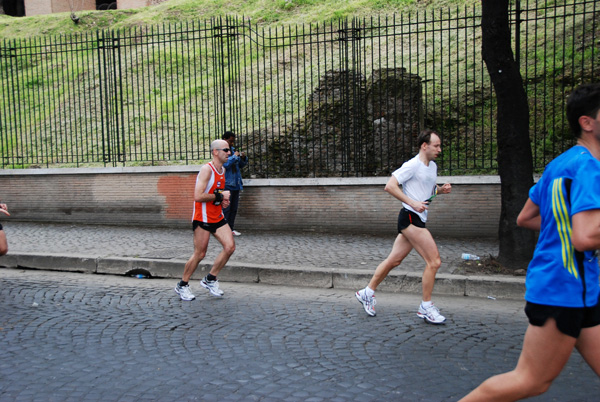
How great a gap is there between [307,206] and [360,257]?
2.61m

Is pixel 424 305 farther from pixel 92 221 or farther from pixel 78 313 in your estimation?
pixel 92 221

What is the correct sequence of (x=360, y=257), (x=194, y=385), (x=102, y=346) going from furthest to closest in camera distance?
(x=360, y=257)
(x=102, y=346)
(x=194, y=385)

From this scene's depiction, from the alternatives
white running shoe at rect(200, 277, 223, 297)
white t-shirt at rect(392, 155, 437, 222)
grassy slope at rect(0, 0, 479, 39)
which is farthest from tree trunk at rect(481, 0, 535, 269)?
grassy slope at rect(0, 0, 479, 39)

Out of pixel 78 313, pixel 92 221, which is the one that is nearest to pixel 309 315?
pixel 78 313

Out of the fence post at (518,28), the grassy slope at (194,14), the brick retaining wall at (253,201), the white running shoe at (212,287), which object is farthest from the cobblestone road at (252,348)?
the grassy slope at (194,14)

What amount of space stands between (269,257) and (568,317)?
615 centimetres

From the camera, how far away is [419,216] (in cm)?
555

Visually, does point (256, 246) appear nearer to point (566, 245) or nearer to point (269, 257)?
point (269, 257)

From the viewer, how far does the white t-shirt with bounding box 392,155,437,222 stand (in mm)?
5594

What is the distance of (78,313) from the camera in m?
5.95

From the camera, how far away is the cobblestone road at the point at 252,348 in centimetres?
392

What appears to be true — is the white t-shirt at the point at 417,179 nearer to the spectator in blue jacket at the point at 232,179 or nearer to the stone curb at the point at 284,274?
the stone curb at the point at 284,274

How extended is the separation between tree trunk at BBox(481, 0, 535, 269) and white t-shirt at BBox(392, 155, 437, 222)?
2246mm

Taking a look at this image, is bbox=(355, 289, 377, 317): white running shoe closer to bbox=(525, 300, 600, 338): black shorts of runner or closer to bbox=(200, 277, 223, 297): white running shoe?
bbox=(200, 277, 223, 297): white running shoe
